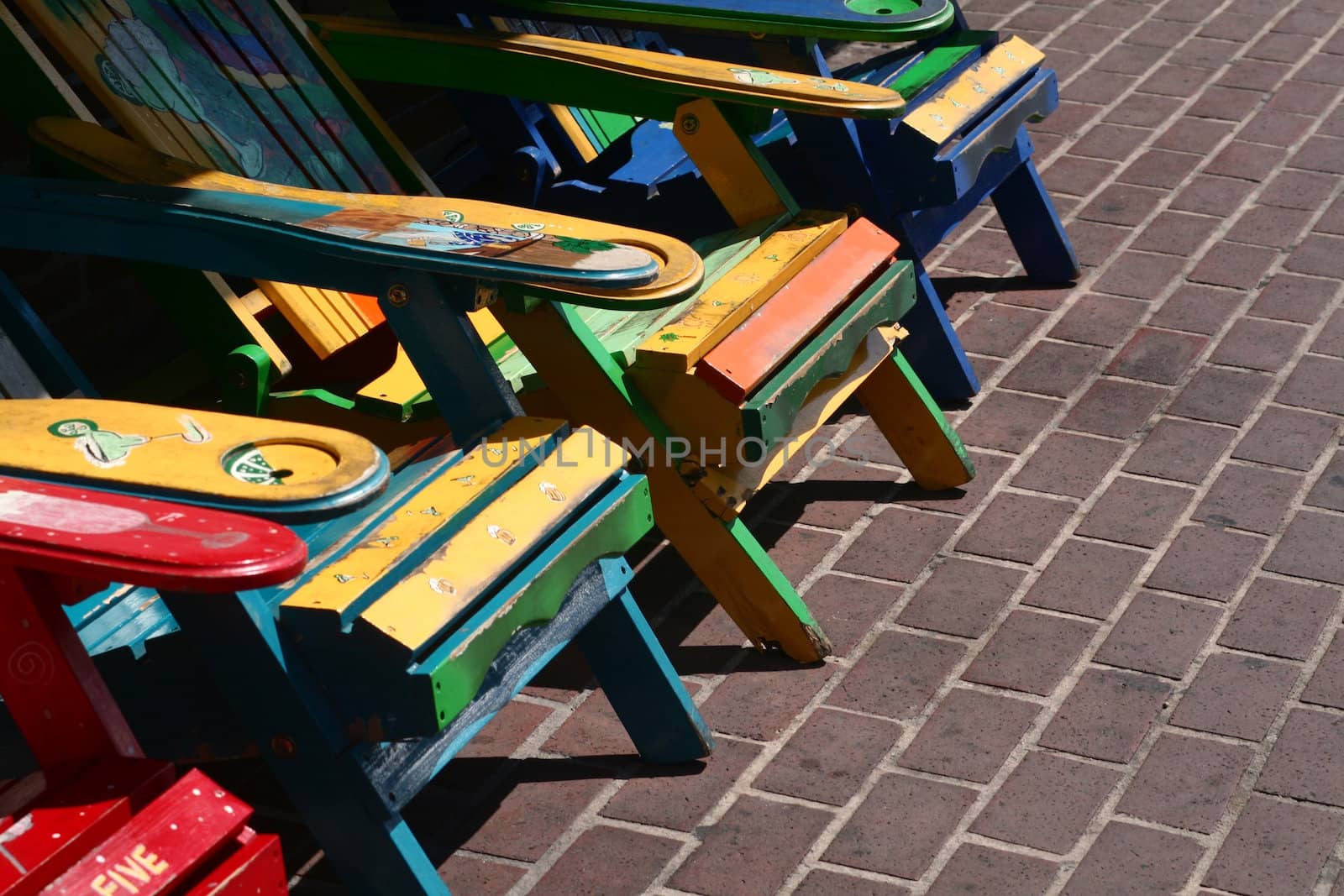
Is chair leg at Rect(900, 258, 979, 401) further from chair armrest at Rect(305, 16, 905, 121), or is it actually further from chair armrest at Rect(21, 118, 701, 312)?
chair armrest at Rect(21, 118, 701, 312)

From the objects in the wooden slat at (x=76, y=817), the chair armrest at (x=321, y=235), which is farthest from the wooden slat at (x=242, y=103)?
the wooden slat at (x=76, y=817)

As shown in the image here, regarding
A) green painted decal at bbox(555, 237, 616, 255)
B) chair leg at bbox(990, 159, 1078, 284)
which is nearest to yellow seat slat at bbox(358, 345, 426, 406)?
green painted decal at bbox(555, 237, 616, 255)

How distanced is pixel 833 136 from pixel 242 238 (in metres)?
1.26

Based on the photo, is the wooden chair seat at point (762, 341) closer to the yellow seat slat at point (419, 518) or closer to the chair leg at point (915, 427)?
the chair leg at point (915, 427)

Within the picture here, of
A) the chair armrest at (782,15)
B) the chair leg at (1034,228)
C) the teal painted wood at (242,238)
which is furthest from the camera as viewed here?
the chair leg at (1034,228)

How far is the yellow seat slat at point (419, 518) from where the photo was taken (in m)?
2.02

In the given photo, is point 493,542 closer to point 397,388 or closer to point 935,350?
point 397,388

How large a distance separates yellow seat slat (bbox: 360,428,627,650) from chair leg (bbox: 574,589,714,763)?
0.91 ft

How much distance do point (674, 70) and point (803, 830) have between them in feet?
4.41

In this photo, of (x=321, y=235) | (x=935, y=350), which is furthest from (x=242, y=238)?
(x=935, y=350)

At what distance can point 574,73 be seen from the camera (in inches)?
121

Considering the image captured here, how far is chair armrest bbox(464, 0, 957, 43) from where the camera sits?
3.09m

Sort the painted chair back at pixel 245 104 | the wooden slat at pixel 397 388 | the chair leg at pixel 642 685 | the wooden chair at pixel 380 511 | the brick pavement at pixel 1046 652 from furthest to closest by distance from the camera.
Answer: the painted chair back at pixel 245 104
the wooden slat at pixel 397 388
the chair leg at pixel 642 685
the brick pavement at pixel 1046 652
the wooden chair at pixel 380 511

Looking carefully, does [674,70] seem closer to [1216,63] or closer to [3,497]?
[3,497]
